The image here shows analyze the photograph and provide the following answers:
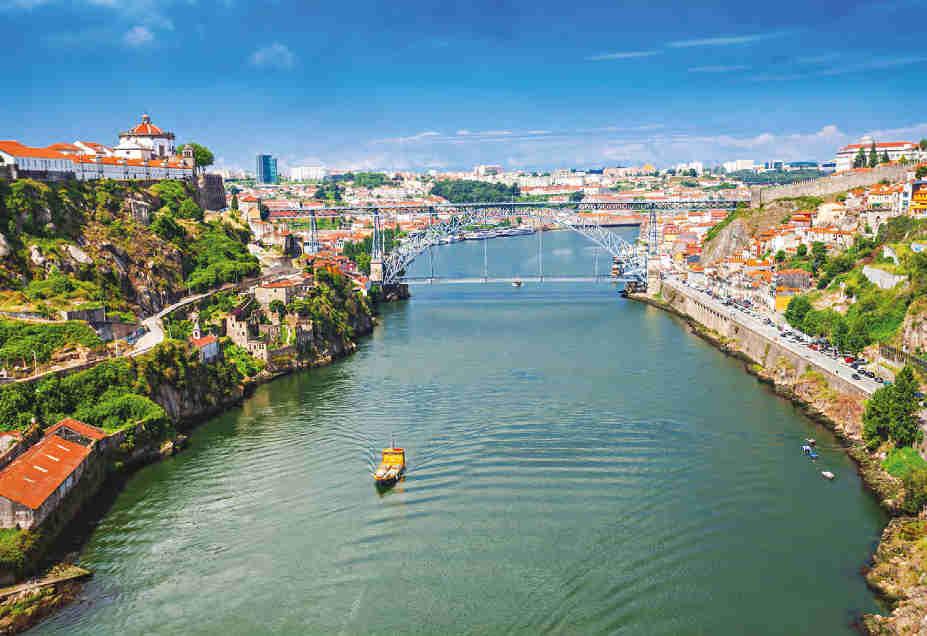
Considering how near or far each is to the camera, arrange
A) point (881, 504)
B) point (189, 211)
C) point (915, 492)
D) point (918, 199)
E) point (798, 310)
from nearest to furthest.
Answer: point (915, 492), point (881, 504), point (798, 310), point (918, 199), point (189, 211)

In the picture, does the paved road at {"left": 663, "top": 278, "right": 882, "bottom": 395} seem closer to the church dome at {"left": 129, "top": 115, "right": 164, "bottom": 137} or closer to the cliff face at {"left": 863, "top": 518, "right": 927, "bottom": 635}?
the cliff face at {"left": 863, "top": 518, "right": 927, "bottom": 635}

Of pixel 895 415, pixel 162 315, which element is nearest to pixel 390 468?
pixel 895 415

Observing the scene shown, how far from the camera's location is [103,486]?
813 centimetres

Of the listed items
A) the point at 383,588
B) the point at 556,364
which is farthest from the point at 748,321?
the point at 383,588

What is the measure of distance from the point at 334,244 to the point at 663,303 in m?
16.0

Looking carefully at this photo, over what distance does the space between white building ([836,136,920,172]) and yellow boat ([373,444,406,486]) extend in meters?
19.9

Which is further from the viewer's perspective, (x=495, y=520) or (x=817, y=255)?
(x=817, y=255)

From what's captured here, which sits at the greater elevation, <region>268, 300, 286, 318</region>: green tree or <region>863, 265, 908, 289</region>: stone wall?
<region>863, 265, 908, 289</region>: stone wall

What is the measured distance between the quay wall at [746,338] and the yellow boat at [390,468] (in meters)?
5.77

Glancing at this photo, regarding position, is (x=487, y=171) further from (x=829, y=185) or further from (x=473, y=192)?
(x=829, y=185)

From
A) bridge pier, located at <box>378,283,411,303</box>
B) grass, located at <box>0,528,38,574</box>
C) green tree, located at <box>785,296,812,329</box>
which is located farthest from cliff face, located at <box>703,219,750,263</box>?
grass, located at <box>0,528,38,574</box>

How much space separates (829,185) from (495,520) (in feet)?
62.5

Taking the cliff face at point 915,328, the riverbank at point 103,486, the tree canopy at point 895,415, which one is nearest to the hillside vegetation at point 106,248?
the riverbank at point 103,486

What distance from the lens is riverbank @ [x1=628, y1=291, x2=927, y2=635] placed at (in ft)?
18.2
